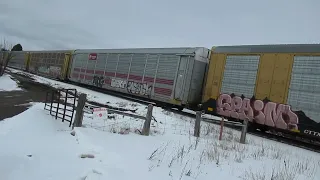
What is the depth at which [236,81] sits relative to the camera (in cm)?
1525

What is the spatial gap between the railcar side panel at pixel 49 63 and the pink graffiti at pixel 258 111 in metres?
24.7

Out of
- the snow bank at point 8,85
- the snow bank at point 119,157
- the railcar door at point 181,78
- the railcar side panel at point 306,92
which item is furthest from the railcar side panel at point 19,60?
the snow bank at point 119,157

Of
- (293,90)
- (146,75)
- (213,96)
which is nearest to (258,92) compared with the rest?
(293,90)

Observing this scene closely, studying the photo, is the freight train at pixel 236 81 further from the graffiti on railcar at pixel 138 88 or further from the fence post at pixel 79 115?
the fence post at pixel 79 115

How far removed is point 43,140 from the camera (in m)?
7.35

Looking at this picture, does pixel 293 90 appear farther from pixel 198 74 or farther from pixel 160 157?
pixel 160 157

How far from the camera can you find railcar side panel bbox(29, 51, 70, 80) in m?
37.8

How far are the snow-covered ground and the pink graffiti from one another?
13.5ft

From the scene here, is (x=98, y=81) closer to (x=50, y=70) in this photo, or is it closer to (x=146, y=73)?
(x=146, y=73)

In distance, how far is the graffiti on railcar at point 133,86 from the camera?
20.7 meters

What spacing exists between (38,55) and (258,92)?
40.5 m

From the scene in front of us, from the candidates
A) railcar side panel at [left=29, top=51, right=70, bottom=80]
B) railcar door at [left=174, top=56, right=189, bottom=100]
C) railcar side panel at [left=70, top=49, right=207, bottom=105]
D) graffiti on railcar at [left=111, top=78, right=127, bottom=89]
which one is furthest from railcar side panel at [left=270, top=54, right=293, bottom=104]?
railcar side panel at [left=29, top=51, right=70, bottom=80]

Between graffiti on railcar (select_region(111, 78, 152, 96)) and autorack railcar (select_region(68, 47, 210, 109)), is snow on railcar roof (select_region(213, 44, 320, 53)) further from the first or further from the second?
graffiti on railcar (select_region(111, 78, 152, 96))

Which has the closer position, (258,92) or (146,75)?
(258,92)
